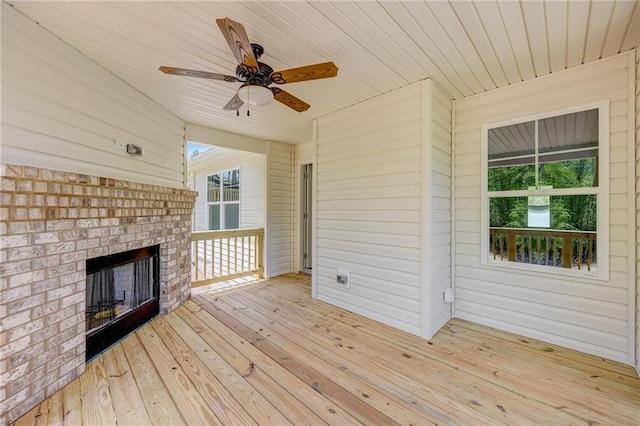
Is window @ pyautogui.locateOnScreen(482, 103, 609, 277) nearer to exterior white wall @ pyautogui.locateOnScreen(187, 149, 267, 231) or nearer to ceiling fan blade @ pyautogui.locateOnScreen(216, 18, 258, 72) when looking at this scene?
ceiling fan blade @ pyautogui.locateOnScreen(216, 18, 258, 72)

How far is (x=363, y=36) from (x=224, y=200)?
5.49 metres

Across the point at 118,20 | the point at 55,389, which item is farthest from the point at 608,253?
the point at 55,389

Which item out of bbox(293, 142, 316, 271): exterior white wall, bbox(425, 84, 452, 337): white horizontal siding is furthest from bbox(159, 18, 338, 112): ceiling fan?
bbox(293, 142, 316, 271): exterior white wall

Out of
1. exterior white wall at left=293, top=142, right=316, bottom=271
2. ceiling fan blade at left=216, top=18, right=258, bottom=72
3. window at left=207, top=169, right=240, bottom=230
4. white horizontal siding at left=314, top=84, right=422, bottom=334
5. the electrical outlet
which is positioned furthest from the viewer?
window at left=207, top=169, right=240, bottom=230

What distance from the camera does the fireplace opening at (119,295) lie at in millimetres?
2361

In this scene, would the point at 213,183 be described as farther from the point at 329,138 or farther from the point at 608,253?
the point at 608,253

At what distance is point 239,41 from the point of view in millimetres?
1554

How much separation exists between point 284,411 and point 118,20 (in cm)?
287

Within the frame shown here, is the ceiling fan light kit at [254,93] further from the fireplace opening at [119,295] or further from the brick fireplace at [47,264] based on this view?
the fireplace opening at [119,295]

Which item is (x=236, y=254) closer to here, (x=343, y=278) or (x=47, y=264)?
(x=343, y=278)

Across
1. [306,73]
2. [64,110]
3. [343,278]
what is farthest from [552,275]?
[64,110]

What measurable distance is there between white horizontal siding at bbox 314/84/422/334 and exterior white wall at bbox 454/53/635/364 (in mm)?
739

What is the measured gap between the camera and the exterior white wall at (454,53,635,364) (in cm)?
222

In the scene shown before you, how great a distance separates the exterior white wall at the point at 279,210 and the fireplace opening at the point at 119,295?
207 centimetres
